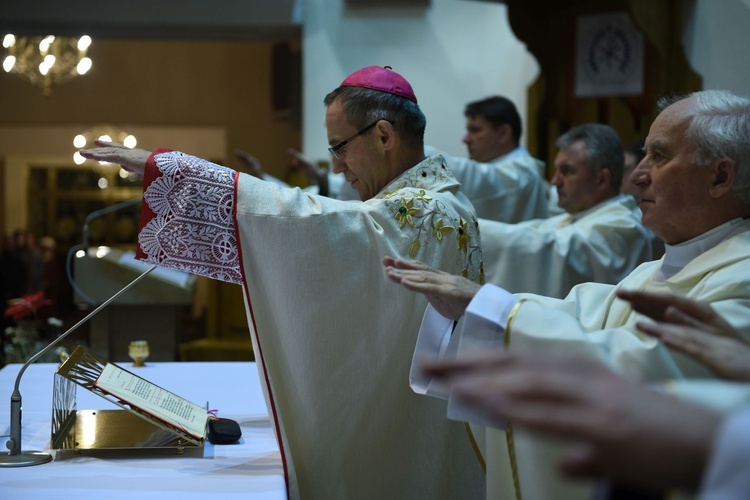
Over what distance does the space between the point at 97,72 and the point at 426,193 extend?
9968 mm

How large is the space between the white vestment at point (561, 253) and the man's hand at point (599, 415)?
357cm

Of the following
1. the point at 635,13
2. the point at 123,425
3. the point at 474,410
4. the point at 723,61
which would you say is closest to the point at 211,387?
the point at 123,425

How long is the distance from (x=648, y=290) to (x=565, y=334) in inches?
13.4

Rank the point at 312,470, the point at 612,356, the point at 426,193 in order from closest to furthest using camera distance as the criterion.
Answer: the point at 612,356 → the point at 312,470 → the point at 426,193

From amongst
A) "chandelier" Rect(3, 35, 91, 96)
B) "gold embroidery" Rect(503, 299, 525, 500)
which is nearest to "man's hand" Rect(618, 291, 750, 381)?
"gold embroidery" Rect(503, 299, 525, 500)

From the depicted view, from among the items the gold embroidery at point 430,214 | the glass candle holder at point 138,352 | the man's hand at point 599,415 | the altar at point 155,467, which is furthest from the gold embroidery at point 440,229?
the man's hand at point 599,415

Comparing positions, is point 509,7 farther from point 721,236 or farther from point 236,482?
point 236,482

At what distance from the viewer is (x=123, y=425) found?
236cm

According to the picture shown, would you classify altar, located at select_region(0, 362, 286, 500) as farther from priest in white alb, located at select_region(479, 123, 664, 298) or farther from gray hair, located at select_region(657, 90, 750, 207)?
priest in white alb, located at select_region(479, 123, 664, 298)

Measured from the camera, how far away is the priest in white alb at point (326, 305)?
2.31 m

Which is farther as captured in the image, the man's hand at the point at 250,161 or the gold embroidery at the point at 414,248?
the man's hand at the point at 250,161

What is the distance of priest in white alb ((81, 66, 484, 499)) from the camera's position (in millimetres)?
2312

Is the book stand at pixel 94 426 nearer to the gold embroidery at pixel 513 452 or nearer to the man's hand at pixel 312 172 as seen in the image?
the gold embroidery at pixel 513 452

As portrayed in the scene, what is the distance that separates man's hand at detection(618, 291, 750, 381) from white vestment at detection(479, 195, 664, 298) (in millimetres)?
2933
